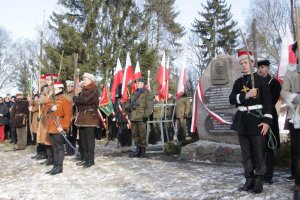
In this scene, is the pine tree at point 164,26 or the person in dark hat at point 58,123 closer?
the person in dark hat at point 58,123

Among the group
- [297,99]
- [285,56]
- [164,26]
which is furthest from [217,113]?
[164,26]

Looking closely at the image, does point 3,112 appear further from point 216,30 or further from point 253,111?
point 216,30

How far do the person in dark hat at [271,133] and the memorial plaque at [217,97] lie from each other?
2437mm

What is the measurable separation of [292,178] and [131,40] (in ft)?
70.3

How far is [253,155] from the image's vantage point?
527cm

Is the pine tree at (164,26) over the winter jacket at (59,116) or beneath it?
over

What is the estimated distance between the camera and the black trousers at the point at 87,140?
7.71 meters

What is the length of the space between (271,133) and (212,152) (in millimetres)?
2906

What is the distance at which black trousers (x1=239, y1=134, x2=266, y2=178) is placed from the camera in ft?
16.6

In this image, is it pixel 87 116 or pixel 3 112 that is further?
pixel 3 112

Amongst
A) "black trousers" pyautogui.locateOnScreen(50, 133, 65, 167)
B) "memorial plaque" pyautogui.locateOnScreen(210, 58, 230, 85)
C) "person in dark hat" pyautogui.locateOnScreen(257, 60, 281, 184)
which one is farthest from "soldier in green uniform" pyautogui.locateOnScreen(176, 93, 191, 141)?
"person in dark hat" pyautogui.locateOnScreen(257, 60, 281, 184)

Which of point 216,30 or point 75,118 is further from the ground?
point 216,30

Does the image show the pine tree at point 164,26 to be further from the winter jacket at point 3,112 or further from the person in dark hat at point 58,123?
the person in dark hat at point 58,123

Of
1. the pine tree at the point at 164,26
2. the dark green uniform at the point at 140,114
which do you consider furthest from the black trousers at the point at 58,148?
the pine tree at the point at 164,26
